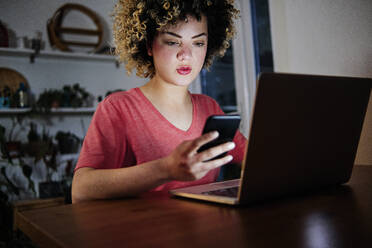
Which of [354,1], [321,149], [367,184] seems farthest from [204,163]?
[354,1]

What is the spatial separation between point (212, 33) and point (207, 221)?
Answer: 0.99 m

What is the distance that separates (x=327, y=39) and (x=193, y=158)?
3.83ft

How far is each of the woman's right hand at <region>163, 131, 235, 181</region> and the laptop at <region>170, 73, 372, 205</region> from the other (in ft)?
0.23

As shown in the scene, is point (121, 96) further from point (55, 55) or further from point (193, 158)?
point (55, 55)

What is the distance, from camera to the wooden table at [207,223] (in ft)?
1.53

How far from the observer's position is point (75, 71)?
3.38 meters

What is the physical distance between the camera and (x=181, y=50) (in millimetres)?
1129

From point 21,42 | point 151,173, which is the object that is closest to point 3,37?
point 21,42

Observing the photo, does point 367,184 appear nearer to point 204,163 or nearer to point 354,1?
point 204,163

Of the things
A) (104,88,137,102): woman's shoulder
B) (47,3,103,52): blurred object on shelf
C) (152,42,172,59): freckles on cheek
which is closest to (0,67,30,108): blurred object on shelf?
(47,3,103,52): blurred object on shelf

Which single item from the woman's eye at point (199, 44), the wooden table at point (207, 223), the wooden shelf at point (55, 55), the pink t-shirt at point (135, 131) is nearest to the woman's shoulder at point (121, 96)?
the pink t-shirt at point (135, 131)

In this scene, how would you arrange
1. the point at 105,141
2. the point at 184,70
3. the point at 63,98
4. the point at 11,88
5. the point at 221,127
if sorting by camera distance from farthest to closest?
the point at 63,98, the point at 11,88, the point at 184,70, the point at 105,141, the point at 221,127

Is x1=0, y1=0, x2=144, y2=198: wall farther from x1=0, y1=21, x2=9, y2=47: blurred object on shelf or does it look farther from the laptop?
the laptop

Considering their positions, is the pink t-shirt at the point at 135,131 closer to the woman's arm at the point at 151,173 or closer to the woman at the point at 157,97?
the woman at the point at 157,97
